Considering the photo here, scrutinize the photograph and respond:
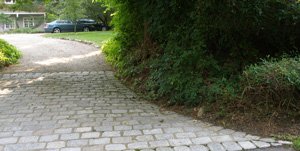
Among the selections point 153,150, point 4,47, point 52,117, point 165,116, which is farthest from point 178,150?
point 4,47

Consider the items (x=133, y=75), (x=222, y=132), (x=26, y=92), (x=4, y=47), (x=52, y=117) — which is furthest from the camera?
(x=4, y=47)

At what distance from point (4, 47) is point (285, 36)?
30.3ft

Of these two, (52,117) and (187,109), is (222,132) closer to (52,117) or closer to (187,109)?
(187,109)

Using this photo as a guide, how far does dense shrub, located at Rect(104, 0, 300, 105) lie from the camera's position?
5.59 m

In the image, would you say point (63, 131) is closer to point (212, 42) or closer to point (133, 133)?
point (133, 133)

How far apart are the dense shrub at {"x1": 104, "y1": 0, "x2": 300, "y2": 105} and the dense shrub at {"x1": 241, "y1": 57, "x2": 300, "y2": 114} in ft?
1.06

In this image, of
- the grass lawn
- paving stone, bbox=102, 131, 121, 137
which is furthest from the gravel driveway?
paving stone, bbox=102, 131, 121, 137

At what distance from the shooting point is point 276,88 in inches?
183

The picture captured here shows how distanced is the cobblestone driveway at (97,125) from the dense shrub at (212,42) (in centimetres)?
54

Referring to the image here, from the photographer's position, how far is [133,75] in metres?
7.58

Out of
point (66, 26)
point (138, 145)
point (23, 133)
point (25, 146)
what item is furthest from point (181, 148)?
point (66, 26)

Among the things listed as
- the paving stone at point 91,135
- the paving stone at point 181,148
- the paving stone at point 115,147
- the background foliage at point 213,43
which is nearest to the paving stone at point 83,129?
the paving stone at point 91,135

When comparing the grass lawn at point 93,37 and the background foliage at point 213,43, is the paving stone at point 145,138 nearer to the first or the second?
the background foliage at point 213,43

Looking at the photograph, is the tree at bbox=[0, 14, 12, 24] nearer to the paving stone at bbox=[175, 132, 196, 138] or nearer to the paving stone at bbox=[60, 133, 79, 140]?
the paving stone at bbox=[60, 133, 79, 140]
